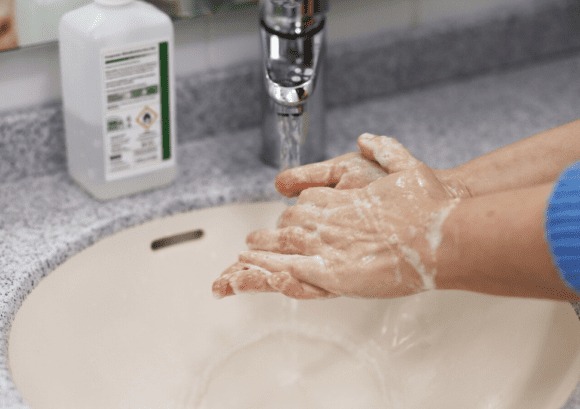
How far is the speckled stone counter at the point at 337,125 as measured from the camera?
0.72 meters

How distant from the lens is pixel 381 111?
96cm

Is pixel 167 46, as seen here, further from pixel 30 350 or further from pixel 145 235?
pixel 30 350

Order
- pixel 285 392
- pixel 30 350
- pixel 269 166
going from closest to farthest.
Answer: pixel 30 350, pixel 285 392, pixel 269 166

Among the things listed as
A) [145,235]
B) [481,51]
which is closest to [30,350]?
[145,235]

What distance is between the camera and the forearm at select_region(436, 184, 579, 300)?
50cm

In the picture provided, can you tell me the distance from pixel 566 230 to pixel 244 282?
28 cm

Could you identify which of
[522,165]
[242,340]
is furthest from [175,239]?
[522,165]

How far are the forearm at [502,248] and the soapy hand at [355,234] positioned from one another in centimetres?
2

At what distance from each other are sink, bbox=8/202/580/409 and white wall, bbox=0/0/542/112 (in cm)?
20

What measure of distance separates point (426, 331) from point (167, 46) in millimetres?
412

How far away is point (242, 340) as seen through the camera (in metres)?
0.77

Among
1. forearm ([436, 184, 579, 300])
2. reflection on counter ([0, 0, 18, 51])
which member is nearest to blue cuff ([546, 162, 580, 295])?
forearm ([436, 184, 579, 300])

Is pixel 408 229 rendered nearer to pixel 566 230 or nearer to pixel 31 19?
pixel 566 230

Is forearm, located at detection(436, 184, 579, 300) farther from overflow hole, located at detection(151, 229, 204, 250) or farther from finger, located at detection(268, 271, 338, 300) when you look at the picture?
overflow hole, located at detection(151, 229, 204, 250)
